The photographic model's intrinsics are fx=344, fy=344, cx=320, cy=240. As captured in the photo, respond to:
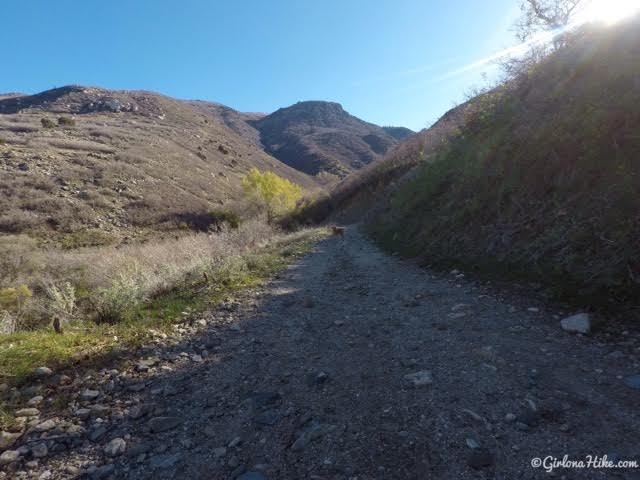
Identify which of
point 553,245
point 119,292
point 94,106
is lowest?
point 553,245

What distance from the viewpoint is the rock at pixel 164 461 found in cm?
227

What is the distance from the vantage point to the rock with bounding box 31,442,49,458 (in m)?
2.42

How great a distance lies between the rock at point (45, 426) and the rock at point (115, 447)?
60cm

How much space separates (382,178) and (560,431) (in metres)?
26.2

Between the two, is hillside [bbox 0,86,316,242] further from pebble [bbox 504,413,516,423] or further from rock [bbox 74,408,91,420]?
pebble [bbox 504,413,516,423]

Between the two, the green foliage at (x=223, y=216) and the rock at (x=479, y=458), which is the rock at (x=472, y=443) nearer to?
the rock at (x=479, y=458)

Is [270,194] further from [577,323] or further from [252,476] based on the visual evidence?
[252,476]

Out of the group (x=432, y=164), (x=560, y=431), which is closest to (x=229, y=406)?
(x=560, y=431)

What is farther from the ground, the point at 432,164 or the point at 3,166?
the point at 3,166

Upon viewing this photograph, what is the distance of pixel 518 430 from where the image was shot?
221cm

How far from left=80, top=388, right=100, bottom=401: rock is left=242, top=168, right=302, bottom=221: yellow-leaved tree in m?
36.8

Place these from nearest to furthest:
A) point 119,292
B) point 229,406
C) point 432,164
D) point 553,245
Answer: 1. point 229,406
2. point 553,245
3. point 119,292
4. point 432,164

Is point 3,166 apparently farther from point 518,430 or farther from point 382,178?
point 518,430

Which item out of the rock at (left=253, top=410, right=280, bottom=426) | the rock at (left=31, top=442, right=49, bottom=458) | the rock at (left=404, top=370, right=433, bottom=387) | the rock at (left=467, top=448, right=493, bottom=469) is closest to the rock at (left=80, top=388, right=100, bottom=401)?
the rock at (left=31, top=442, right=49, bottom=458)
